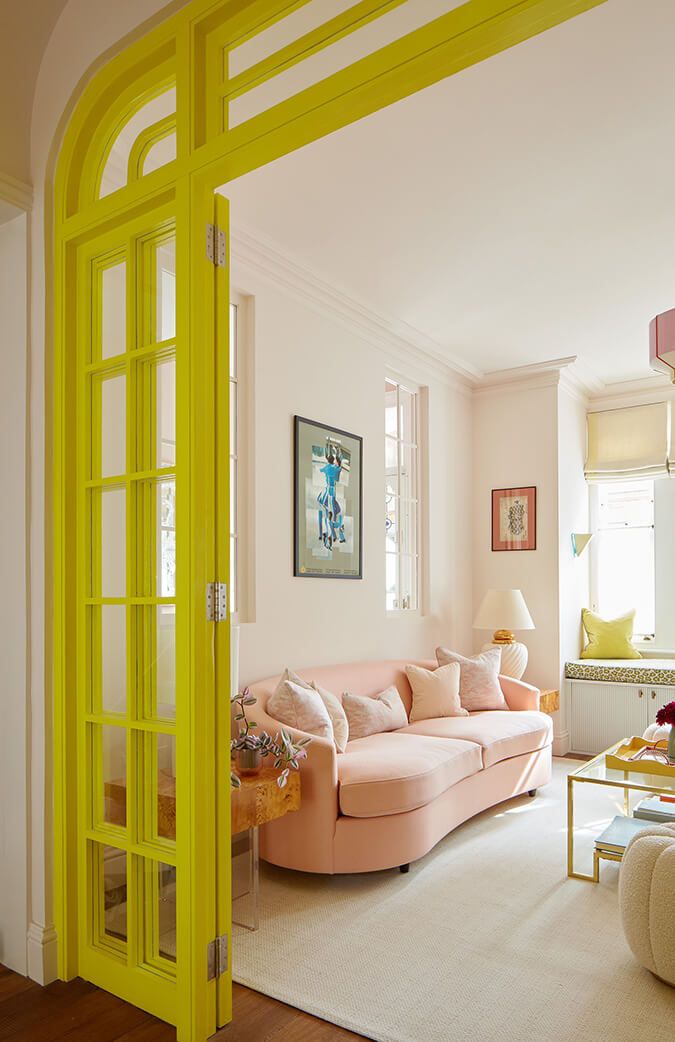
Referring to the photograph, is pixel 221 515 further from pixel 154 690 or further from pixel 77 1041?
pixel 77 1041

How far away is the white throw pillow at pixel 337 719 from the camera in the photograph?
3.74 m

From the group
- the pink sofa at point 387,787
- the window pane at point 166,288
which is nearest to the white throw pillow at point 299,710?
the pink sofa at point 387,787

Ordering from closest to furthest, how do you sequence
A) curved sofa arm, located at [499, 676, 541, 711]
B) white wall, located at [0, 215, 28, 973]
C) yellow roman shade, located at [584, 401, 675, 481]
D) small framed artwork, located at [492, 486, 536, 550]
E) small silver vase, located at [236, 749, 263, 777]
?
white wall, located at [0, 215, 28, 973] → small silver vase, located at [236, 749, 263, 777] → curved sofa arm, located at [499, 676, 541, 711] → small framed artwork, located at [492, 486, 536, 550] → yellow roman shade, located at [584, 401, 675, 481]

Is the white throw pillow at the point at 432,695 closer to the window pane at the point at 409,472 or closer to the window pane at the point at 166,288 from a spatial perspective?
the window pane at the point at 409,472

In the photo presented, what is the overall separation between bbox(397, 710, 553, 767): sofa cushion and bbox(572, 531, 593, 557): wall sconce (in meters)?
1.96

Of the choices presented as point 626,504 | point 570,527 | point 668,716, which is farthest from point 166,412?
point 626,504

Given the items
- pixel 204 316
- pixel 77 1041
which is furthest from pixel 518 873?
pixel 204 316

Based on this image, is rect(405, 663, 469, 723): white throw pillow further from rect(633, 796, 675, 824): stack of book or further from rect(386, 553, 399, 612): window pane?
rect(633, 796, 675, 824): stack of book

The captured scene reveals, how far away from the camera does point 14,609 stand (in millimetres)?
2521

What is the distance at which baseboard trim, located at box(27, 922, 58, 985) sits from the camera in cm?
239

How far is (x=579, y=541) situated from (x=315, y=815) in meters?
4.00

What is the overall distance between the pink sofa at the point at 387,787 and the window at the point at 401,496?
1204 millimetres

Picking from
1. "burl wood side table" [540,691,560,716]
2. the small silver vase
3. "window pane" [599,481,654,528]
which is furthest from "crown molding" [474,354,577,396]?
the small silver vase

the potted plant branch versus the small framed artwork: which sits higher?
the small framed artwork
